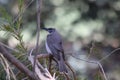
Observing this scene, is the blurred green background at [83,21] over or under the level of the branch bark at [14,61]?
under

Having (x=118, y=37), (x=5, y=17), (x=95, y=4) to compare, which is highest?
(x=5, y=17)

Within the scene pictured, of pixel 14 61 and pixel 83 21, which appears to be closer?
pixel 14 61

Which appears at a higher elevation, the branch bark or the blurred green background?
the branch bark

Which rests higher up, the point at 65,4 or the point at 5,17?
the point at 5,17

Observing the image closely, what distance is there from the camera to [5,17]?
1047 mm

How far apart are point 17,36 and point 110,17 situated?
182 inches

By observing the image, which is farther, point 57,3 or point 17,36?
point 57,3

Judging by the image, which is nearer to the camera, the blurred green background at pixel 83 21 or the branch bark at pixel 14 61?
the branch bark at pixel 14 61

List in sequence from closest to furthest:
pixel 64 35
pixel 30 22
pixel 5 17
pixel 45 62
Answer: pixel 5 17 < pixel 45 62 < pixel 64 35 < pixel 30 22

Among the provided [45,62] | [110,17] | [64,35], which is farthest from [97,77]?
[110,17]

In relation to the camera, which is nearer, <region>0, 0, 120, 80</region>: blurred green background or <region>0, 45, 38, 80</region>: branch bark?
<region>0, 45, 38, 80</region>: branch bark

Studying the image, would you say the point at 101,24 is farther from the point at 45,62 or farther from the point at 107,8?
the point at 45,62

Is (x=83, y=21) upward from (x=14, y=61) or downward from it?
downward

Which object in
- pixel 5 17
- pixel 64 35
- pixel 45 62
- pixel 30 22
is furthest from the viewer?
pixel 30 22
